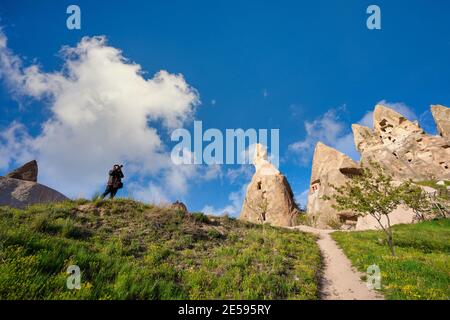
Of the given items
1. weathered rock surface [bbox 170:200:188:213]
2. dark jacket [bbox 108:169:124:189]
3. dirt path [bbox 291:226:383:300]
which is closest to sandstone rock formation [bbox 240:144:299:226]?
weathered rock surface [bbox 170:200:188:213]

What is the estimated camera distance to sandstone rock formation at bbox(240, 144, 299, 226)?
5744cm

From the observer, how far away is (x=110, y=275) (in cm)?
863

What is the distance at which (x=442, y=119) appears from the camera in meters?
87.6

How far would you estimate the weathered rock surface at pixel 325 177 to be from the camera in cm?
5416

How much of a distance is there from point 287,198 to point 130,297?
5526 centimetres

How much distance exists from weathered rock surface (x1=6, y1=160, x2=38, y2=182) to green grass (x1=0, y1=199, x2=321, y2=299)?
975cm

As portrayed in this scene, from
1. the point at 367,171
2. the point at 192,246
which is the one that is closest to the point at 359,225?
the point at 367,171

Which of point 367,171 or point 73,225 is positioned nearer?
point 73,225

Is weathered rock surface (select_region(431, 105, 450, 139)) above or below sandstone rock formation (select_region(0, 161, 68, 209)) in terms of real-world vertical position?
above

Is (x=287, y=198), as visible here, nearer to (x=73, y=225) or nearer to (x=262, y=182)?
(x=262, y=182)

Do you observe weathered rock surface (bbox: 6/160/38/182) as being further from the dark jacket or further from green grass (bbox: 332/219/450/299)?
green grass (bbox: 332/219/450/299)

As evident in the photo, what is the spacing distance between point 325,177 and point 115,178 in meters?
50.9

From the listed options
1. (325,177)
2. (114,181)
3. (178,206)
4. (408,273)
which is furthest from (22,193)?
(325,177)
